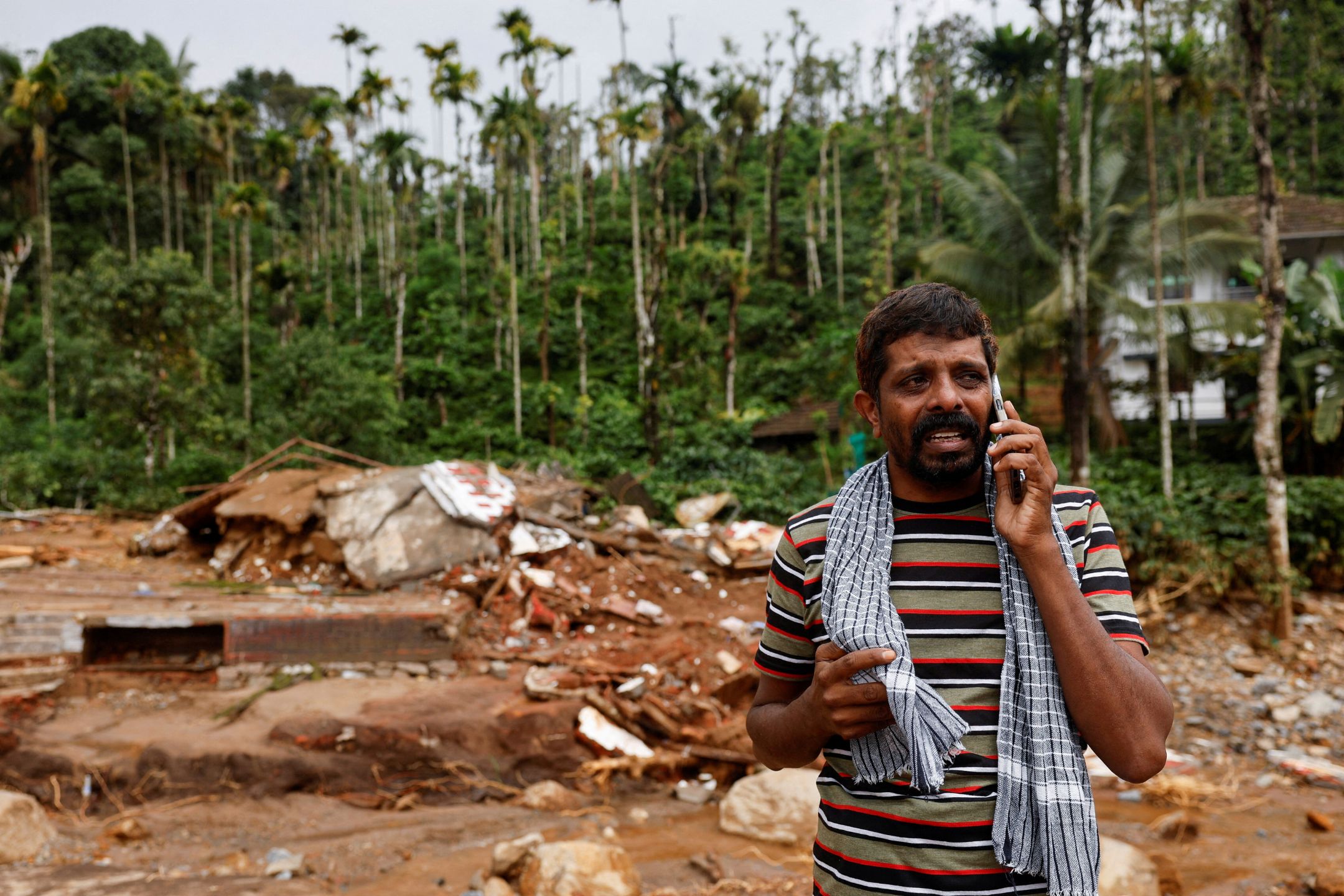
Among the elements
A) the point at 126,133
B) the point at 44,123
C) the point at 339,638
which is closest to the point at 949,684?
the point at 339,638

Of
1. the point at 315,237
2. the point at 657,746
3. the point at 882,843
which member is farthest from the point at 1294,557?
the point at 315,237

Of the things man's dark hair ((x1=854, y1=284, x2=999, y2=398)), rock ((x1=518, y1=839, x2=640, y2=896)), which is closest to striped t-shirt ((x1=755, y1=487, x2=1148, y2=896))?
man's dark hair ((x1=854, y1=284, x2=999, y2=398))

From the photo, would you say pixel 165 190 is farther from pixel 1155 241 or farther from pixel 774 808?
pixel 774 808

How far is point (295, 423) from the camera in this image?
15.1 metres

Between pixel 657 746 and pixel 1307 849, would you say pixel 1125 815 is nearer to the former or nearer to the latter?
pixel 1307 849

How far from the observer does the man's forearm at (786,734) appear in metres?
1.39

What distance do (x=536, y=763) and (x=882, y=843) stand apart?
5844 millimetres

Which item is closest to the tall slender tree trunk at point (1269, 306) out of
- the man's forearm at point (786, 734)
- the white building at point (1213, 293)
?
the white building at point (1213, 293)

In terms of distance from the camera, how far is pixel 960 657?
1.34m

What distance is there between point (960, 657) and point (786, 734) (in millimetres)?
319

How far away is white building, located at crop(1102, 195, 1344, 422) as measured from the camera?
16.9m

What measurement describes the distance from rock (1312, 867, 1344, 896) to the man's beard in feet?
15.5

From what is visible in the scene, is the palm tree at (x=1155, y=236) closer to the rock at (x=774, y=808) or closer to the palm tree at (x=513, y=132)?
the rock at (x=774, y=808)

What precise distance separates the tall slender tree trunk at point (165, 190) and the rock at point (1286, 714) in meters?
26.9
